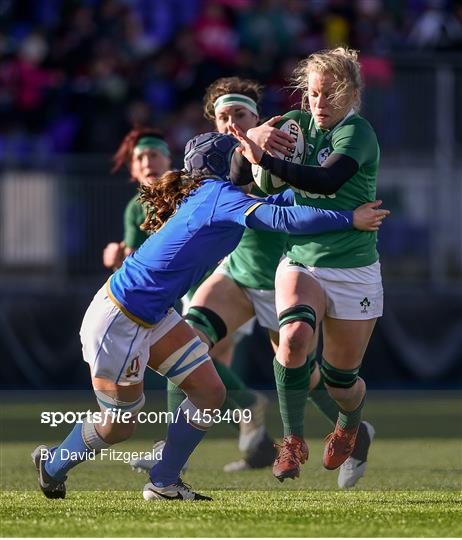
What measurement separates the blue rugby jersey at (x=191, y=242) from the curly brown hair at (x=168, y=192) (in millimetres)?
50

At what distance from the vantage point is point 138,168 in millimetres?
9188

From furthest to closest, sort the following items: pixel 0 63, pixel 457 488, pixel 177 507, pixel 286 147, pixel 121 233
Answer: pixel 0 63
pixel 121 233
pixel 457 488
pixel 286 147
pixel 177 507

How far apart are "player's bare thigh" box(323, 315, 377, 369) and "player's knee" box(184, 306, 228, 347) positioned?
978 millimetres

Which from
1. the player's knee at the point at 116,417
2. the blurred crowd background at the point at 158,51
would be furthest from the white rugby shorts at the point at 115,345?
the blurred crowd background at the point at 158,51

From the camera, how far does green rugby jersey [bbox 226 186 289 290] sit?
8.34 meters

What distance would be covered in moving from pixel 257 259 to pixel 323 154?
53.1 inches

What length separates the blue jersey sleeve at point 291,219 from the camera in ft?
21.2

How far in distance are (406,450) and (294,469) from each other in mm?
2767

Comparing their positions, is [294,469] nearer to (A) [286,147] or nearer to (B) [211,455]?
(A) [286,147]

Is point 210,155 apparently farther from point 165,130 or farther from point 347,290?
point 165,130

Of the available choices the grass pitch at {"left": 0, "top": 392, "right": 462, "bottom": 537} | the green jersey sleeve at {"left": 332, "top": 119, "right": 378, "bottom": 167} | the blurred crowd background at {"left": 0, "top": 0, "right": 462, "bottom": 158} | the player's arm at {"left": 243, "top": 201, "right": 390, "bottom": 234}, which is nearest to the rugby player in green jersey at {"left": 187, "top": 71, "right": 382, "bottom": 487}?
the grass pitch at {"left": 0, "top": 392, "right": 462, "bottom": 537}

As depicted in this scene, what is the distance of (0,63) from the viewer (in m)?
16.6

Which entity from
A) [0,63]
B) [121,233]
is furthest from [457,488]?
[0,63]

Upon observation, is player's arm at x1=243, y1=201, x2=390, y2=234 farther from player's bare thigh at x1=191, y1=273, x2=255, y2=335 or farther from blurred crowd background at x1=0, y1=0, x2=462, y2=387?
blurred crowd background at x1=0, y1=0, x2=462, y2=387
